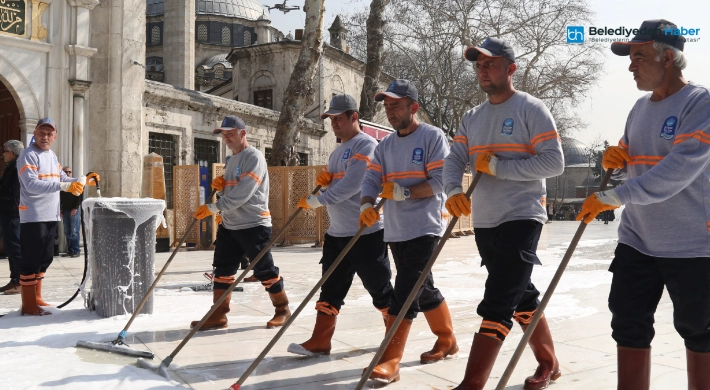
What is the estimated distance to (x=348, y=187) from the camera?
15.9 ft

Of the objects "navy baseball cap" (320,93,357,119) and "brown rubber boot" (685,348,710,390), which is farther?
"navy baseball cap" (320,93,357,119)

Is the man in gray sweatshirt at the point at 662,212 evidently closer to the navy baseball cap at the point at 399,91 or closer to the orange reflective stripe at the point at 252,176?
the navy baseball cap at the point at 399,91

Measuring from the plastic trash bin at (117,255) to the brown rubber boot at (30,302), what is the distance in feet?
1.54

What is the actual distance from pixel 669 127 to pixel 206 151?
17.4 meters

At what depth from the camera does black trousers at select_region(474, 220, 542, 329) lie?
11.4 ft

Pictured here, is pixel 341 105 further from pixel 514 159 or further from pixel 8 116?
pixel 8 116

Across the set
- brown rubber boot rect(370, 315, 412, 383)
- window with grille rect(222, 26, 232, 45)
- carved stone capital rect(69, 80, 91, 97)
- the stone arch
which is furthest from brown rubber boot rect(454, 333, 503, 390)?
window with grille rect(222, 26, 232, 45)

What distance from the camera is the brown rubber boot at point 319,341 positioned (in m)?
4.68

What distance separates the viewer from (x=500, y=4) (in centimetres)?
2566

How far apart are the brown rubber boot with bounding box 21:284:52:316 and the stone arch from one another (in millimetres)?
7988

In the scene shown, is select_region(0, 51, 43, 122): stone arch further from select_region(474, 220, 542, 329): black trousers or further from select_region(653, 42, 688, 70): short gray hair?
select_region(653, 42, 688, 70): short gray hair

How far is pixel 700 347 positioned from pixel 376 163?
89.6 inches

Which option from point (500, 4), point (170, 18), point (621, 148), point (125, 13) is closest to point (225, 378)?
point (621, 148)

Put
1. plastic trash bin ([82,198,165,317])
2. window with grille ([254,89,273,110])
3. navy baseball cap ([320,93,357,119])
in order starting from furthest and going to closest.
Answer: window with grille ([254,89,273,110]) < plastic trash bin ([82,198,165,317]) < navy baseball cap ([320,93,357,119])
